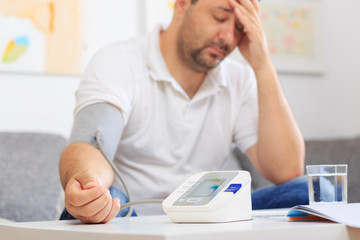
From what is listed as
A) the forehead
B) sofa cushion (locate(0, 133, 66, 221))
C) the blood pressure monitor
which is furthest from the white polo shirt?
the blood pressure monitor

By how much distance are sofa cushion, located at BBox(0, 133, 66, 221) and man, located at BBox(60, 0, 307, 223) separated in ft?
1.65

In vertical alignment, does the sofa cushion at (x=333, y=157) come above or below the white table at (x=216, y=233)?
below

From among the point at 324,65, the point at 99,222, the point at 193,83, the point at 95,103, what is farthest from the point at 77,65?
the point at 99,222

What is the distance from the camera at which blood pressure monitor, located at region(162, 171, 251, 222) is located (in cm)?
80

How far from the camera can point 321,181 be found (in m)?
1.08

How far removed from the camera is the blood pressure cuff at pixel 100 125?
1293 mm

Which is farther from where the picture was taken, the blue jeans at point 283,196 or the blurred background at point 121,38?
the blurred background at point 121,38

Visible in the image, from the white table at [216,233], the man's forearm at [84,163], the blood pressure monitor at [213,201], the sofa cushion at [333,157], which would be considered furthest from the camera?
the sofa cushion at [333,157]

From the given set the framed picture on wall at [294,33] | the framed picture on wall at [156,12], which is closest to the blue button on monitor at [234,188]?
the framed picture on wall at [156,12]

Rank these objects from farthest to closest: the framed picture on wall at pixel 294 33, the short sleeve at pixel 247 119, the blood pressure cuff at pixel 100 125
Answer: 1. the framed picture on wall at pixel 294 33
2. the short sleeve at pixel 247 119
3. the blood pressure cuff at pixel 100 125

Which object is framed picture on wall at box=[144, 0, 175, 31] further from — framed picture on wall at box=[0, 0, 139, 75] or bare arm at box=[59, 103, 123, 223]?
bare arm at box=[59, 103, 123, 223]

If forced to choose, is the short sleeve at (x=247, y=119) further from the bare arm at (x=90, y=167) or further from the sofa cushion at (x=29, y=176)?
the sofa cushion at (x=29, y=176)

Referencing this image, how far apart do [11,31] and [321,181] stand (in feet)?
5.08

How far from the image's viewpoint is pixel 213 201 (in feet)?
2.64
